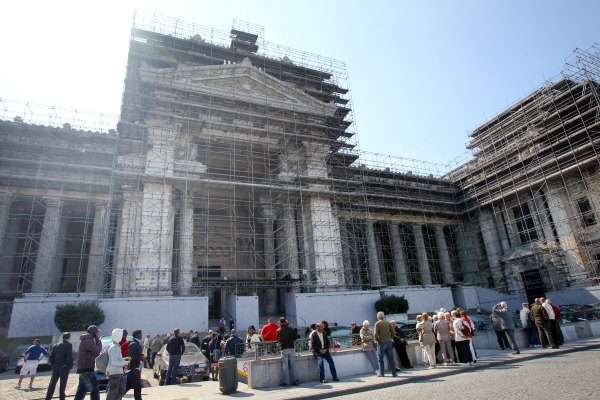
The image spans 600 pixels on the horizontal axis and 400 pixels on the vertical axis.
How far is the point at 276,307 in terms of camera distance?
2752 cm

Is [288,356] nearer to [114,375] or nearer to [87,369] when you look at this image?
[114,375]

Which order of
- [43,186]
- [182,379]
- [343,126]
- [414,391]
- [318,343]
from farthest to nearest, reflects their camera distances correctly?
[343,126], [43,186], [182,379], [318,343], [414,391]

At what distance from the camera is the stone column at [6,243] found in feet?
81.2

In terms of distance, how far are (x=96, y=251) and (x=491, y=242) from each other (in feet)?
109

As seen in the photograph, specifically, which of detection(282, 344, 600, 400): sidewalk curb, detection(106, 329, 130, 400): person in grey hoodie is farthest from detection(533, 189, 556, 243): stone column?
detection(106, 329, 130, 400): person in grey hoodie

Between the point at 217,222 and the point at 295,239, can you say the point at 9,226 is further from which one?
the point at 295,239

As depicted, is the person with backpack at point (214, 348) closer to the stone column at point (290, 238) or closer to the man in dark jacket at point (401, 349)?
the man in dark jacket at point (401, 349)

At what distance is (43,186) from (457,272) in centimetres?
3646

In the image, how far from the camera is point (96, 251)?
26.0 metres

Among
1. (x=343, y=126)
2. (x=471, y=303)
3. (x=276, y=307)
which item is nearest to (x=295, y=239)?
(x=276, y=307)

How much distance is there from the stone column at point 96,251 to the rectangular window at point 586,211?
111ft

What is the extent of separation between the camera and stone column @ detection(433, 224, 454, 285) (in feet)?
121

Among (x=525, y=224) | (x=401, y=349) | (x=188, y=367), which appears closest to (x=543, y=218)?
(x=525, y=224)

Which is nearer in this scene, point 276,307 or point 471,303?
point 276,307
